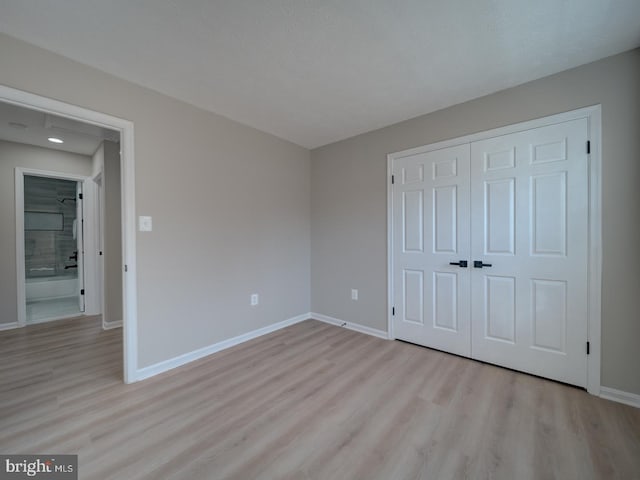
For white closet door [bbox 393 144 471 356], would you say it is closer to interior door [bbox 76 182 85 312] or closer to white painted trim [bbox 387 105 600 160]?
white painted trim [bbox 387 105 600 160]

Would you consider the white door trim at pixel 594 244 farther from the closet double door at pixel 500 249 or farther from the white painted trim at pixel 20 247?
the white painted trim at pixel 20 247

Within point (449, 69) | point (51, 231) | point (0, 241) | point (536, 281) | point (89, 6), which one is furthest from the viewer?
point (51, 231)

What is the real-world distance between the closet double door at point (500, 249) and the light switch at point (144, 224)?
2.47 metres

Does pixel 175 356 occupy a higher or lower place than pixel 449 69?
lower

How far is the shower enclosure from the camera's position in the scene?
5.29m

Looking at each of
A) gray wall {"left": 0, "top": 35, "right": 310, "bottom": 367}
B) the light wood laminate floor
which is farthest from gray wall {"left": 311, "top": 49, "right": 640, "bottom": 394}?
the light wood laminate floor

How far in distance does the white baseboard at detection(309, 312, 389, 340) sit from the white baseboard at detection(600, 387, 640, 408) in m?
1.74

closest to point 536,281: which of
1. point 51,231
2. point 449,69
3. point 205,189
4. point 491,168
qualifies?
point 491,168

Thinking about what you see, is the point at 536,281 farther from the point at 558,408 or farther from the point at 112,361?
the point at 112,361

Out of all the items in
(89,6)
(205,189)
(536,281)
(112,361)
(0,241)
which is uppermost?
(89,6)

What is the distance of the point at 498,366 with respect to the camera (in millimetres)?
2385

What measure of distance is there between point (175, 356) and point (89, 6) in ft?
8.52

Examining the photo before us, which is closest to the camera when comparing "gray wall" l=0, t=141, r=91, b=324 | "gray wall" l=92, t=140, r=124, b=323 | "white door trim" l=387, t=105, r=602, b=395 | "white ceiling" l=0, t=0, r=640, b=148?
"white ceiling" l=0, t=0, r=640, b=148

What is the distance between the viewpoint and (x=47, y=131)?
315cm
